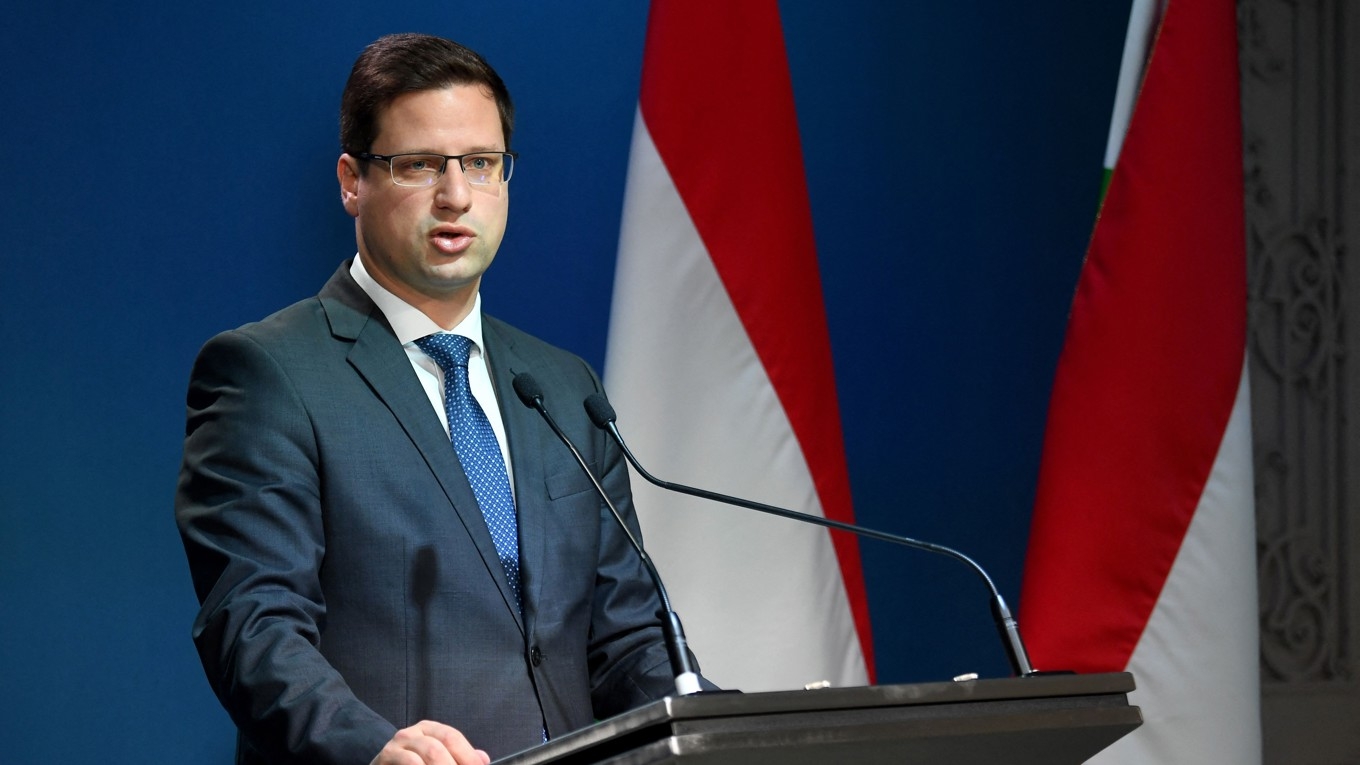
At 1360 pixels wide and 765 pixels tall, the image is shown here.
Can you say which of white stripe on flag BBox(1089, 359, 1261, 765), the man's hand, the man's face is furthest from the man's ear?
white stripe on flag BBox(1089, 359, 1261, 765)

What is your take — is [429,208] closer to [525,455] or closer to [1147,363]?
[525,455]

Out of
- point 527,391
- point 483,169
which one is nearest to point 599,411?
point 527,391

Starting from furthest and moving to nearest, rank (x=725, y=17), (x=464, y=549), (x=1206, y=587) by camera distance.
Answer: (x=725, y=17)
(x=1206, y=587)
(x=464, y=549)

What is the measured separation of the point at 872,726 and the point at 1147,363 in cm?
160

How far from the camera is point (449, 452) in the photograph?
1.83 meters

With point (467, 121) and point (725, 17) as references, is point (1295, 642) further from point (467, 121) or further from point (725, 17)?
point (467, 121)

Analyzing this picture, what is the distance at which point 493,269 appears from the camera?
290 cm

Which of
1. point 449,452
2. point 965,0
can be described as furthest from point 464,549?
point 965,0

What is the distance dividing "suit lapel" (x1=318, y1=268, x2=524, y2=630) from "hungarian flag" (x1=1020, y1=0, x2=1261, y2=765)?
1147 mm

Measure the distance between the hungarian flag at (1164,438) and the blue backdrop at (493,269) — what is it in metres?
0.55

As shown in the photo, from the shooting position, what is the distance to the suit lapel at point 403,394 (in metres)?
1.79

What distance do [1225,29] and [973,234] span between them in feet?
2.37

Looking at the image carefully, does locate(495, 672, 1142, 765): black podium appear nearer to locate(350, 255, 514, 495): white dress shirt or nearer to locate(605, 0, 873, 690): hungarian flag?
locate(350, 255, 514, 495): white dress shirt

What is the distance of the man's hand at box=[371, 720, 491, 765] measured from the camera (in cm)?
128
